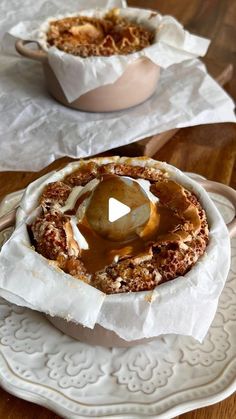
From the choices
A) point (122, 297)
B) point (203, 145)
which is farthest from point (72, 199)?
point (203, 145)

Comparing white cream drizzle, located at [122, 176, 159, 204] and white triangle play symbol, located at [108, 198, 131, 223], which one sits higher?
white triangle play symbol, located at [108, 198, 131, 223]

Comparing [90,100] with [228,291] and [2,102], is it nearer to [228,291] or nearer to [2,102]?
[2,102]

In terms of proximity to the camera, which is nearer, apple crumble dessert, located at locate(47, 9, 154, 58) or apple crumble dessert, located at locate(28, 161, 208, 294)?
apple crumble dessert, located at locate(28, 161, 208, 294)

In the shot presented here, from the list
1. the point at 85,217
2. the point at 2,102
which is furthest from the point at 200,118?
the point at 85,217

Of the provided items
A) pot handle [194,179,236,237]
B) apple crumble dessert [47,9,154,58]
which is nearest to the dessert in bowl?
apple crumble dessert [47,9,154,58]

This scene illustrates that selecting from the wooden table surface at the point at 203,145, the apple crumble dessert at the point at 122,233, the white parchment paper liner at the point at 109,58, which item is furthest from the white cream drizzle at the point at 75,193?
the white parchment paper liner at the point at 109,58

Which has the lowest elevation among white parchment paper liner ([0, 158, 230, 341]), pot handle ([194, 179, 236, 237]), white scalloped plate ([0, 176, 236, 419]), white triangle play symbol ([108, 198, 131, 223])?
white scalloped plate ([0, 176, 236, 419])

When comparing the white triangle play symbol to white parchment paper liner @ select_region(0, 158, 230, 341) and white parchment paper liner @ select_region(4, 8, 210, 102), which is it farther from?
white parchment paper liner @ select_region(4, 8, 210, 102)
